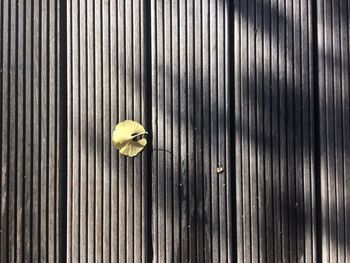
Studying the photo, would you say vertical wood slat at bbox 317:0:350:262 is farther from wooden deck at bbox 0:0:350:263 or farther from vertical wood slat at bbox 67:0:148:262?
vertical wood slat at bbox 67:0:148:262

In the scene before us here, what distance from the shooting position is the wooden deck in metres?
1.63

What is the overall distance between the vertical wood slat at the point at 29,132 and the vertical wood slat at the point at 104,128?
7 cm

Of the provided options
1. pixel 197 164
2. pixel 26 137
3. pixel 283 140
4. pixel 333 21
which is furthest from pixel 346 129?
pixel 26 137

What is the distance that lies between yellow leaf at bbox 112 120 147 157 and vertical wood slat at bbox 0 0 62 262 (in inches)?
10.3

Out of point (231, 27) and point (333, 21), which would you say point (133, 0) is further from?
point (333, 21)

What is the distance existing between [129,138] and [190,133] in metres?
0.26

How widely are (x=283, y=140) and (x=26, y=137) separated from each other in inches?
43.6

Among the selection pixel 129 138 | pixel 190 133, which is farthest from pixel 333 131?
pixel 129 138

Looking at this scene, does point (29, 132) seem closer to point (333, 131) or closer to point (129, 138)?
point (129, 138)

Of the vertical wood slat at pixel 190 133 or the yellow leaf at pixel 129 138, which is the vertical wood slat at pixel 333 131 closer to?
the vertical wood slat at pixel 190 133

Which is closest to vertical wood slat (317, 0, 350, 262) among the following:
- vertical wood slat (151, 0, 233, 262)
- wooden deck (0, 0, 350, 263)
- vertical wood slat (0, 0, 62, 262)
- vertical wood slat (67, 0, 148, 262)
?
wooden deck (0, 0, 350, 263)

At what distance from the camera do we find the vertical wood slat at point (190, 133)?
5.41ft

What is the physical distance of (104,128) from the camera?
1.64m

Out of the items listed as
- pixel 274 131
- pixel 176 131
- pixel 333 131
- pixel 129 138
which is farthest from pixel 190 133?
pixel 333 131
